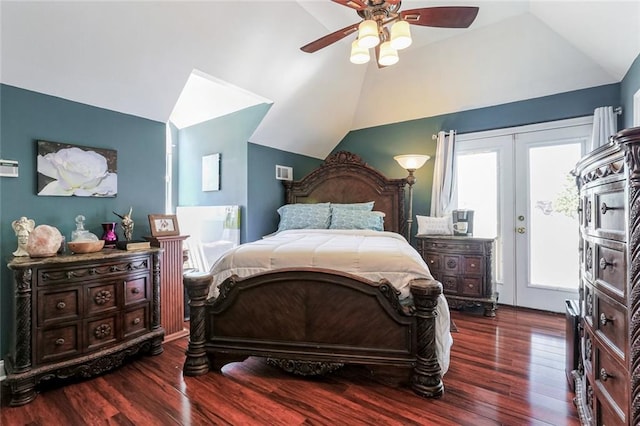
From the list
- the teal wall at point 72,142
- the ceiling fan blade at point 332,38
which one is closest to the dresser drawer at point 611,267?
the ceiling fan blade at point 332,38

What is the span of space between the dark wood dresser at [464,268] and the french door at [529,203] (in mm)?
446

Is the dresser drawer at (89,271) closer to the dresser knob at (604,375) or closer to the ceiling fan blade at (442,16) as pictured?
the ceiling fan blade at (442,16)

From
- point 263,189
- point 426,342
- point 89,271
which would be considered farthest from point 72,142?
point 426,342

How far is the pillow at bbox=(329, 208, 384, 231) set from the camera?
3.56m

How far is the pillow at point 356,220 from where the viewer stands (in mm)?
3564

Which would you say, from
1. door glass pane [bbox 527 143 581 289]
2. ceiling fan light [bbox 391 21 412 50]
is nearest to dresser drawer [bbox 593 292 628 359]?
ceiling fan light [bbox 391 21 412 50]

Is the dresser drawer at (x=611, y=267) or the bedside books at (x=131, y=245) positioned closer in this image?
the dresser drawer at (x=611, y=267)

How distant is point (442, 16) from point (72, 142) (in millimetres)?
2983

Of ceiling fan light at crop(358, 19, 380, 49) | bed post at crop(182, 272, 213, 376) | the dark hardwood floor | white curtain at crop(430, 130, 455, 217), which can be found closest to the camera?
the dark hardwood floor

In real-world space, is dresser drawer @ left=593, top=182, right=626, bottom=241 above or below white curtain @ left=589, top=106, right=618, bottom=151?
below

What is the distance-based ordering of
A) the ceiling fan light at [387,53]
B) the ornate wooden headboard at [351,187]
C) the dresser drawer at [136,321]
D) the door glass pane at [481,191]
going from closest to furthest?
the ceiling fan light at [387,53] < the dresser drawer at [136,321] < the door glass pane at [481,191] < the ornate wooden headboard at [351,187]

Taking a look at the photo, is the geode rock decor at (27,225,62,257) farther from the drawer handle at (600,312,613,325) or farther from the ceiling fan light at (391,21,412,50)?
the drawer handle at (600,312,613,325)

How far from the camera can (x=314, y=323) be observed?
2064 mm

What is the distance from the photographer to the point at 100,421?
5.51ft
